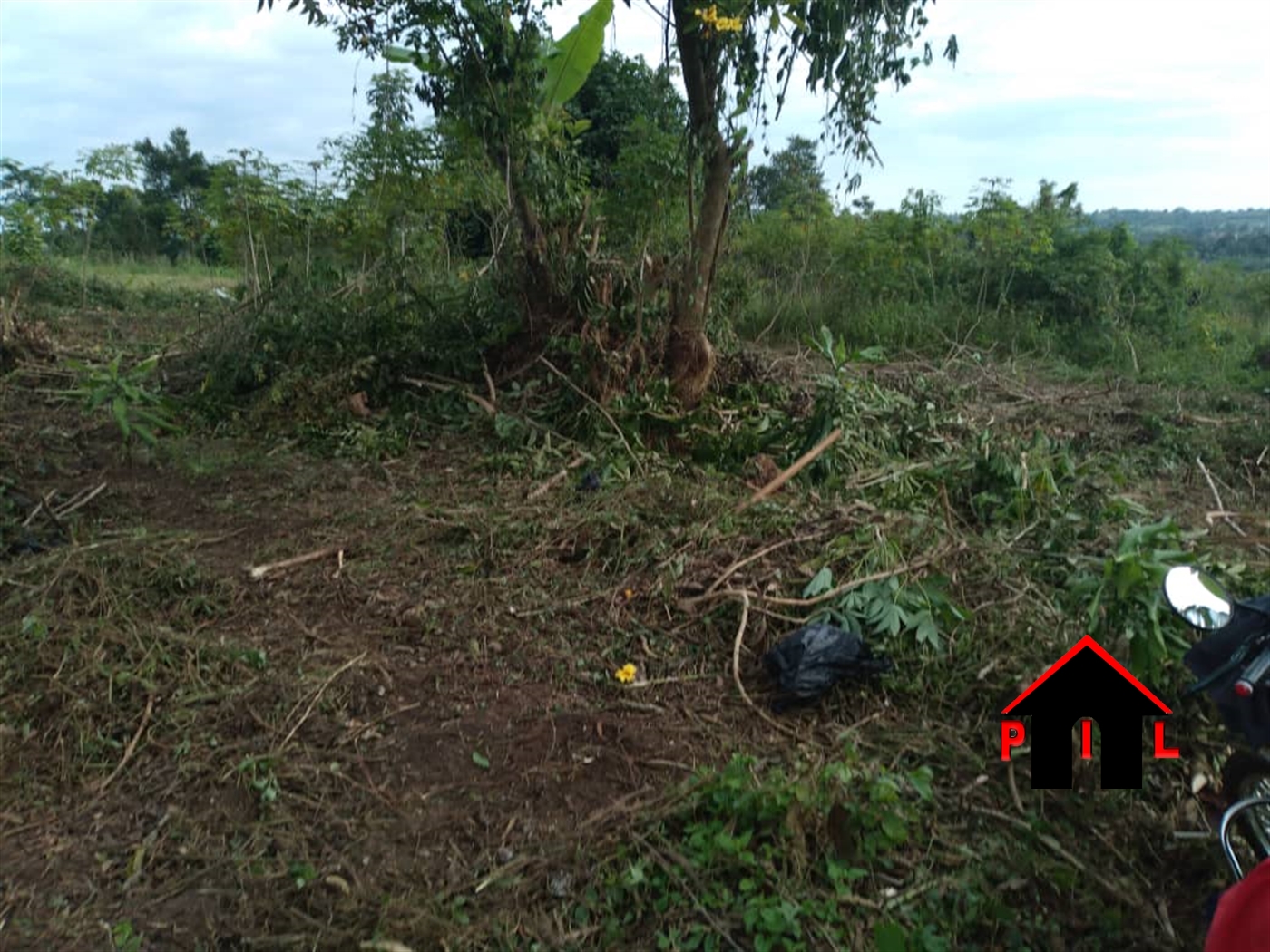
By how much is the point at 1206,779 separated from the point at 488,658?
2.33m

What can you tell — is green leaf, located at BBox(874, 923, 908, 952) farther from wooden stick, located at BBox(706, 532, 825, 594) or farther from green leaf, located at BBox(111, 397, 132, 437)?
green leaf, located at BBox(111, 397, 132, 437)

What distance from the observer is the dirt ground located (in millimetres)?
2430

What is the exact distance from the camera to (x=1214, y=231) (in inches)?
1193

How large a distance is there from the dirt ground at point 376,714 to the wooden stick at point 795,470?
5.7 inches

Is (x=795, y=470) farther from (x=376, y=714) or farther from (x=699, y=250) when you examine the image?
(x=376, y=714)

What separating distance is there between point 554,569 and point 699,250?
271 cm

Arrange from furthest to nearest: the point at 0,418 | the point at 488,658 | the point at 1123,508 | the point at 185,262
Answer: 1. the point at 185,262
2. the point at 0,418
3. the point at 1123,508
4. the point at 488,658

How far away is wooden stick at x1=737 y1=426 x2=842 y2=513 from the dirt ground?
15 centimetres

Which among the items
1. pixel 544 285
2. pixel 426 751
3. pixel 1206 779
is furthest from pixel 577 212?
pixel 1206 779

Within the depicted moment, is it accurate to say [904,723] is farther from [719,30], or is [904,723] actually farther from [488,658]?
[719,30]

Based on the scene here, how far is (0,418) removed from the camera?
589 centimetres

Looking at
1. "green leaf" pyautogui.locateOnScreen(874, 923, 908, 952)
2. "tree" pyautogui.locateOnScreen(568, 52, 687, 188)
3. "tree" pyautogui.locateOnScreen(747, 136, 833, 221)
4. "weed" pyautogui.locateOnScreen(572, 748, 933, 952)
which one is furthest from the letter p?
"tree" pyautogui.locateOnScreen(568, 52, 687, 188)

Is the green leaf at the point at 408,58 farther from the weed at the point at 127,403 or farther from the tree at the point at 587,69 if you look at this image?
the weed at the point at 127,403

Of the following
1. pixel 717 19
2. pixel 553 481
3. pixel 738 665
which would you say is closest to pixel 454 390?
pixel 553 481
